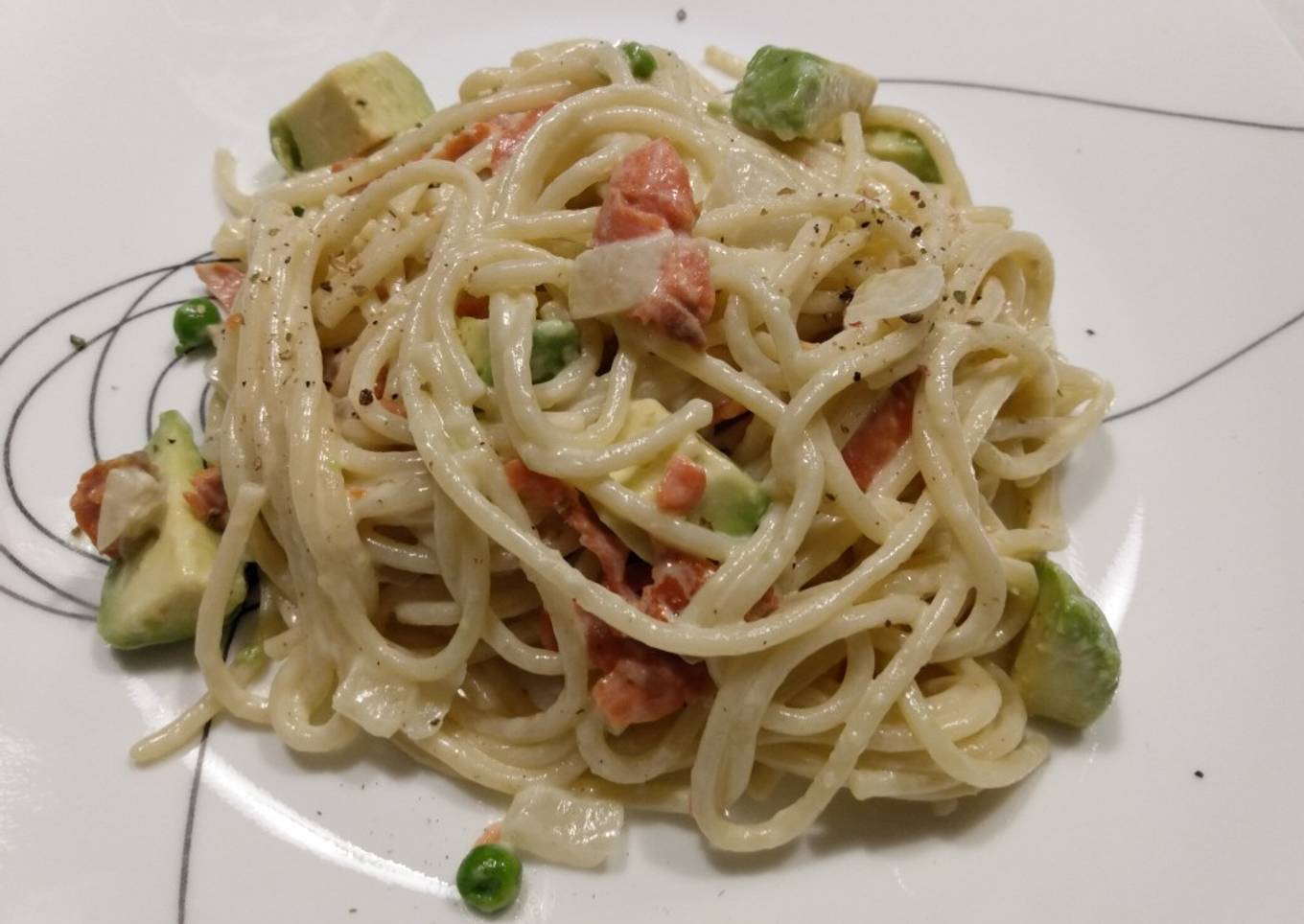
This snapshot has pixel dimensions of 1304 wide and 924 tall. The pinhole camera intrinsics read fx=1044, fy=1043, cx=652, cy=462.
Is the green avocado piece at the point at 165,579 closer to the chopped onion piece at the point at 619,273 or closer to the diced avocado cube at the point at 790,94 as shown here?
the chopped onion piece at the point at 619,273

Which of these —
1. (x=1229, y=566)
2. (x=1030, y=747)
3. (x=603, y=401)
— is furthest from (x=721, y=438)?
(x=1229, y=566)

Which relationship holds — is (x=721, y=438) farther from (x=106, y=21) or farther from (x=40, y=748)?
(x=106, y=21)

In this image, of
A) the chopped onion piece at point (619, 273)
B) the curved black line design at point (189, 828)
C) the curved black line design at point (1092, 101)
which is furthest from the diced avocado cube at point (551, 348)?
the curved black line design at point (1092, 101)

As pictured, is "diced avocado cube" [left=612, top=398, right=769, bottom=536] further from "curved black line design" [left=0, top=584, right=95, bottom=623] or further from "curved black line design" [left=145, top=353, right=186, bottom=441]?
"curved black line design" [left=145, top=353, right=186, bottom=441]

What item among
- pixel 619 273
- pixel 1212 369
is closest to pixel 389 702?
pixel 619 273

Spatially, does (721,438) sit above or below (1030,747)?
above

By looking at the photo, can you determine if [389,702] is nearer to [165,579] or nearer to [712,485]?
[165,579]
